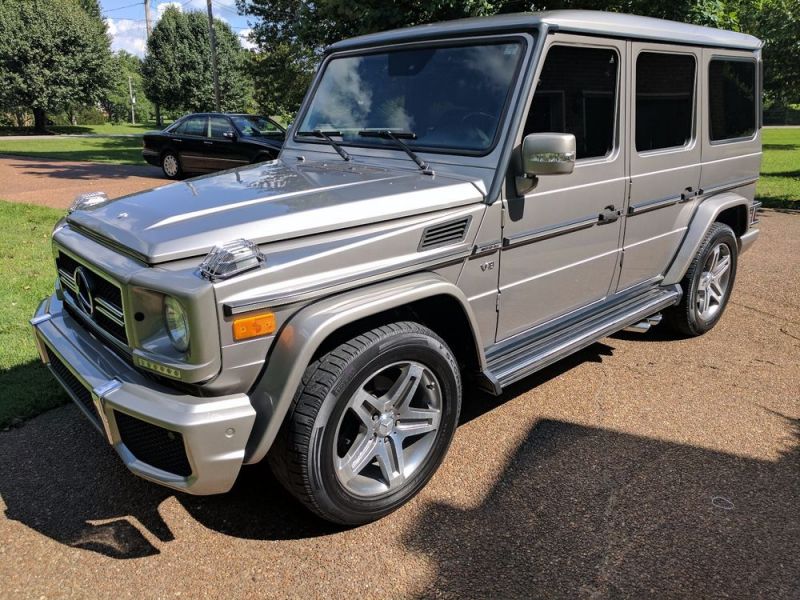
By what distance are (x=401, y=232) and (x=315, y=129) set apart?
152 cm

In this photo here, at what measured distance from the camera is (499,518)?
2.97 m

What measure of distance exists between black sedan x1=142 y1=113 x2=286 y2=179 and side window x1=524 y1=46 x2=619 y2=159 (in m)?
9.78

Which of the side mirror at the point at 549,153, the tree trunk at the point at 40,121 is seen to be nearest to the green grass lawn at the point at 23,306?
the side mirror at the point at 549,153

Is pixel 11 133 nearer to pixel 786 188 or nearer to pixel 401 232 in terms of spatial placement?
pixel 786 188

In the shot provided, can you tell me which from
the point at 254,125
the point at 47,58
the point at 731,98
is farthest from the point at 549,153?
the point at 47,58

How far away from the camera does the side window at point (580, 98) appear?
328 centimetres

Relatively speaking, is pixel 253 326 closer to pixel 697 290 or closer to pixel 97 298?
pixel 97 298

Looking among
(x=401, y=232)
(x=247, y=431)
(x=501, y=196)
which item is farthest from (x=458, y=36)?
(x=247, y=431)

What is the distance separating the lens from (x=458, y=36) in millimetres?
3430

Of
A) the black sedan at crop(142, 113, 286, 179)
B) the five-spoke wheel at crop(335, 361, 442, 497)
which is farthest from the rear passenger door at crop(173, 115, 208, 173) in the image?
the five-spoke wheel at crop(335, 361, 442, 497)

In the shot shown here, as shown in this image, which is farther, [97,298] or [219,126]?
[219,126]

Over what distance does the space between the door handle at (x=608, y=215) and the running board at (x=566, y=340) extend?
0.57 meters

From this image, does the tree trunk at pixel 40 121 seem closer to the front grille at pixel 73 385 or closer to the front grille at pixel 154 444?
the front grille at pixel 73 385

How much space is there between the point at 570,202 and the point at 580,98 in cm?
56
